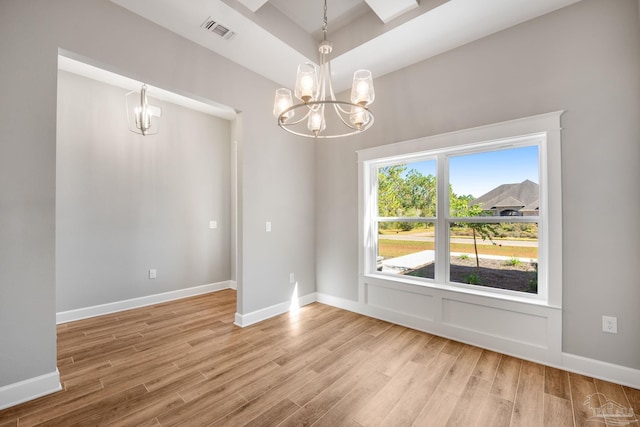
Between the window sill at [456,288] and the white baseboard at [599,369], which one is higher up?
the window sill at [456,288]

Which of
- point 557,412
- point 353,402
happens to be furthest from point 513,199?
point 353,402

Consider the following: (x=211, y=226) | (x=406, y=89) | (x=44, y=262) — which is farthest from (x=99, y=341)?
(x=406, y=89)

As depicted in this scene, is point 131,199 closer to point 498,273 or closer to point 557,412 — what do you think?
point 498,273

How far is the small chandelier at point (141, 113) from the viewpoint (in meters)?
3.45

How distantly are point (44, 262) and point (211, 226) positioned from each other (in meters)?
2.79

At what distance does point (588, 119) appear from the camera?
223 centimetres

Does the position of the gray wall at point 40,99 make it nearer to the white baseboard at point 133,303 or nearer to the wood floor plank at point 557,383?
the white baseboard at point 133,303

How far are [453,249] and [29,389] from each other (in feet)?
12.2

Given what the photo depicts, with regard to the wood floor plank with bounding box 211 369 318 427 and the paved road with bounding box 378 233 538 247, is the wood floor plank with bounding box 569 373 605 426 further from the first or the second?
the wood floor plank with bounding box 211 369 318 427

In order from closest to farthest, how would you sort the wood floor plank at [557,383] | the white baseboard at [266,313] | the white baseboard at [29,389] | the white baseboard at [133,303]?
the white baseboard at [29,389], the wood floor plank at [557,383], the white baseboard at [266,313], the white baseboard at [133,303]

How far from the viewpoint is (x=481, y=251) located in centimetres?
286
